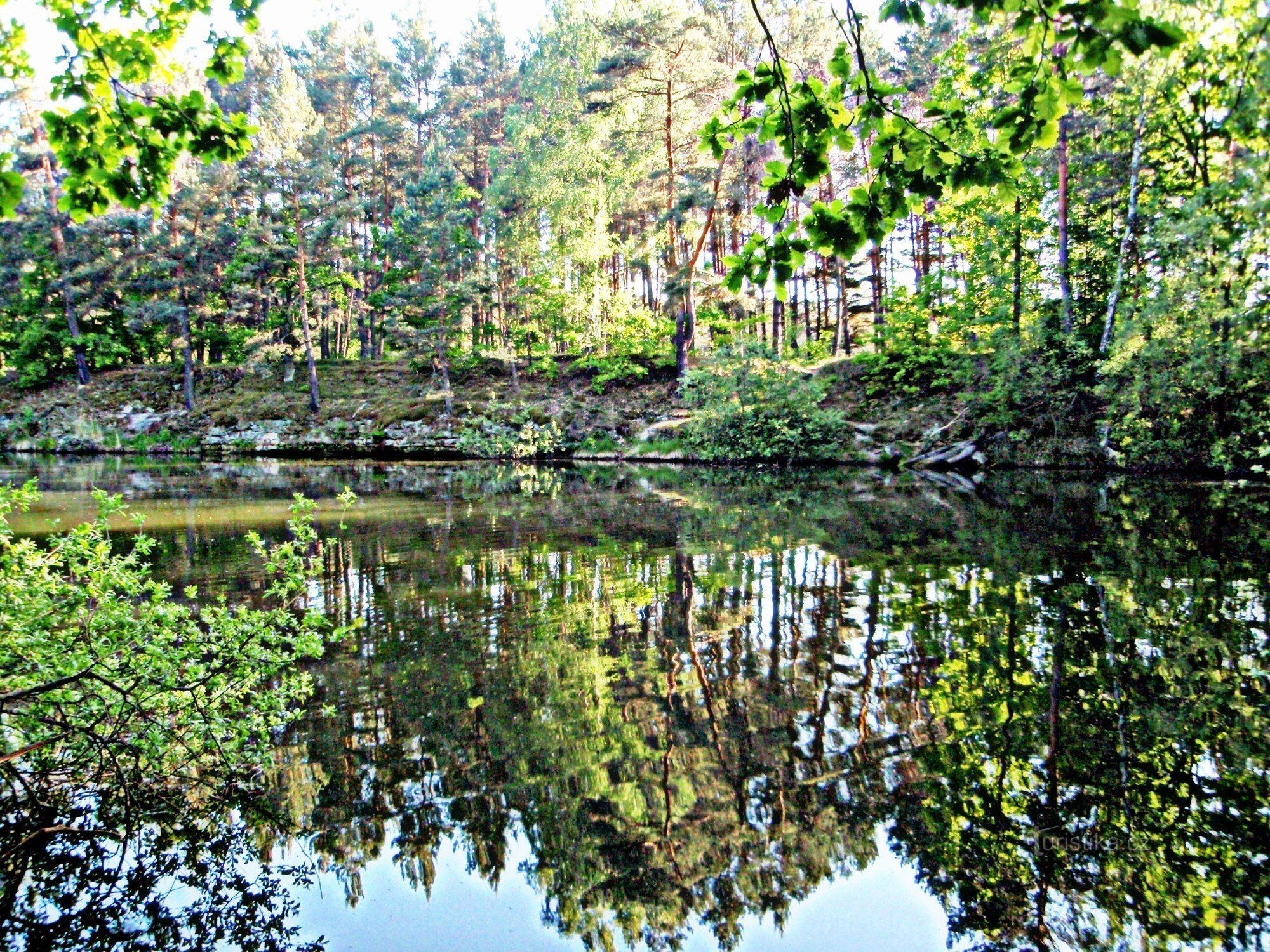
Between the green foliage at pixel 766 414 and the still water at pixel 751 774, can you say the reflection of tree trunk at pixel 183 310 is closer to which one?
the green foliage at pixel 766 414

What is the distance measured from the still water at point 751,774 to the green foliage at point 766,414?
1676 cm

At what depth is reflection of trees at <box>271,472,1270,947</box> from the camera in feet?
10.9

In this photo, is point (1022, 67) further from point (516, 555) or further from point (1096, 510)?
point (1096, 510)

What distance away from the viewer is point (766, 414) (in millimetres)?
26672

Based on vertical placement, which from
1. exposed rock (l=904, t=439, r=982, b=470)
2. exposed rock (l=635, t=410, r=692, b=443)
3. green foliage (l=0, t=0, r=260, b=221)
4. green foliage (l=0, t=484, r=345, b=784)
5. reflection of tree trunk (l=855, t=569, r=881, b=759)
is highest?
green foliage (l=0, t=0, r=260, b=221)

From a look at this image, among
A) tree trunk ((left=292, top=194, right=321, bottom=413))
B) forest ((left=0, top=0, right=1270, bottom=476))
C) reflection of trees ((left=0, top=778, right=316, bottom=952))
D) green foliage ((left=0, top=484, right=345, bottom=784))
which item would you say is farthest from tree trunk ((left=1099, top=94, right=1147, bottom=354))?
tree trunk ((left=292, top=194, right=321, bottom=413))

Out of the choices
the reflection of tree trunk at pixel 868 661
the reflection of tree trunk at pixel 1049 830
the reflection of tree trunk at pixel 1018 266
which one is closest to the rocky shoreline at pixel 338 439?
the reflection of tree trunk at pixel 1018 266

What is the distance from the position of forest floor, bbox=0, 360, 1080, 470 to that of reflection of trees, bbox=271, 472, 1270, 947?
1970 cm

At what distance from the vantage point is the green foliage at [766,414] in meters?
26.2

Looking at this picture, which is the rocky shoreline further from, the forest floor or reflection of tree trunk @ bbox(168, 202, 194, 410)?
reflection of tree trunk @ bbox(168, 202, 194, 410)

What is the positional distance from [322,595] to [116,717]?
189 inches

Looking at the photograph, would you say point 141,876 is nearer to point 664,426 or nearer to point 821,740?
point 821,740

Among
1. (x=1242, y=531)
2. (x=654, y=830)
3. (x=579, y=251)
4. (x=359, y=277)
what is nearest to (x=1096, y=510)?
(x=1242, y=531)

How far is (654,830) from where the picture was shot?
380cm
